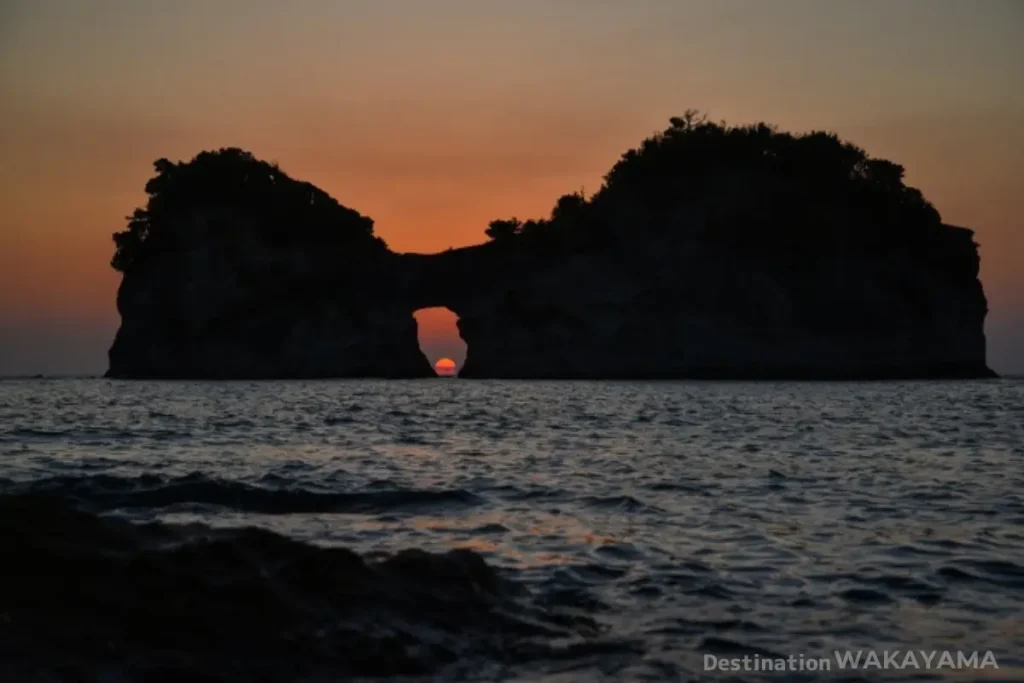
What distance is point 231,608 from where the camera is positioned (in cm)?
639

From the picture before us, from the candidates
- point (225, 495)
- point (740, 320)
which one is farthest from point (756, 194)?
point (225, 495)

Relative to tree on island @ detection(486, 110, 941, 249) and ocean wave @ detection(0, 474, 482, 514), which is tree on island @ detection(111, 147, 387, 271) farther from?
ocean wave @ detection(0, 474, 482, 514)

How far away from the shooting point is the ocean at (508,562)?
6.13 metres

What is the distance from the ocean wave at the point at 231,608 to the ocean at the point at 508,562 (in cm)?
2

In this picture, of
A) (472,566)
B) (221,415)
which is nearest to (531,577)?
(472,566)

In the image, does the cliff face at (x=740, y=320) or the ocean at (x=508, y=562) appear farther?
the cliff face at (x=740, y=320)

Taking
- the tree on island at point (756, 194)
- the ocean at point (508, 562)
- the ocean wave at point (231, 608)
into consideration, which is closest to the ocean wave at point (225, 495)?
the ocean at point (508, 562)

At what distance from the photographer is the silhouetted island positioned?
7512 cm

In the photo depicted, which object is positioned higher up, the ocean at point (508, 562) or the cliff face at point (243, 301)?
the cliff face at point (243, 301)

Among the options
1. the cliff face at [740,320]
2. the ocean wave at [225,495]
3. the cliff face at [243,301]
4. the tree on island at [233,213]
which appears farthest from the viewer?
the tree on island at [233,213]

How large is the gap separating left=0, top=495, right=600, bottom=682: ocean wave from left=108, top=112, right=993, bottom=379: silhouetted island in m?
68.3

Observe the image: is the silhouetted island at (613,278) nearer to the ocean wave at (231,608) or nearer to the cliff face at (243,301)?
the cliff face at (243,301)

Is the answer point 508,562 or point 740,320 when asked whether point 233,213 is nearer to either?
point 740,320

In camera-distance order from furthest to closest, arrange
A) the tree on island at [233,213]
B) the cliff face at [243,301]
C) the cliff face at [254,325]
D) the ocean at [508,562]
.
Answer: the tree on island at [233,213], the cliff face at [243,301], the cliff face at [254,325], the ocean at [508,562]
